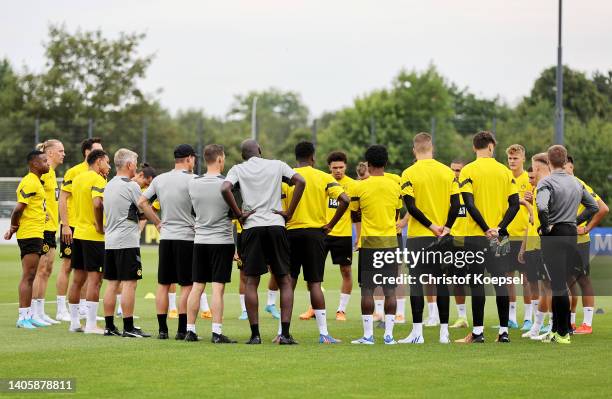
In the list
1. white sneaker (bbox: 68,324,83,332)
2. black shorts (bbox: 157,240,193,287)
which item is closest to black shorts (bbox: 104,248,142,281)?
black shorts (bbox: 157,240,193,287)

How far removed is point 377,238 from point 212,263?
1.98 metres

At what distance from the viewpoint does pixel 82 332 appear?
1383 cm

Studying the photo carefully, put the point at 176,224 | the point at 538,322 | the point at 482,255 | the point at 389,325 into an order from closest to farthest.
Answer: the point at 389,325 → the point at 482,255 → the point at 176,224 → the point at 538,322

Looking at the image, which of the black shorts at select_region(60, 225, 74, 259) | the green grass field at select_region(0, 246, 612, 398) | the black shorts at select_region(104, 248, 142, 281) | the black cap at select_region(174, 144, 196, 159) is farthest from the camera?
the black shorts at select_region(60, 225, 74, 259)

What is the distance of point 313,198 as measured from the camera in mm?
12859

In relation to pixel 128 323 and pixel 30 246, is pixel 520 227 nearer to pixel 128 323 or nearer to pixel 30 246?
pixel 128 323

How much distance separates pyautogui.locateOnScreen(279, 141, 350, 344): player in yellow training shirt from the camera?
1273cm

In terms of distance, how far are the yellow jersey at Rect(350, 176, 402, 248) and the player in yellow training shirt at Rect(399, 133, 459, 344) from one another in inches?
8.1

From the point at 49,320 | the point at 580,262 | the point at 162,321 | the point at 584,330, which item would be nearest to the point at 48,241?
the point at 49,320

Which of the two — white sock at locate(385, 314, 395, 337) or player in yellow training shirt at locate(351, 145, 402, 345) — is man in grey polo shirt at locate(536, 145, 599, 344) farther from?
white sock at locate(385, 314, 395, 337)

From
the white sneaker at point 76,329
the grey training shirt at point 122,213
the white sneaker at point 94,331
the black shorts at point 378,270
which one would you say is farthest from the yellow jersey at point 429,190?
the white sneaker at point 76,329

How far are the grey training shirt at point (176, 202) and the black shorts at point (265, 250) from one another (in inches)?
33.8

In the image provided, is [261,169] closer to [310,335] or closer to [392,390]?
[310,335]

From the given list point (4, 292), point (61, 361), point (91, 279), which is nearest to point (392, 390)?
point (61, 361)
